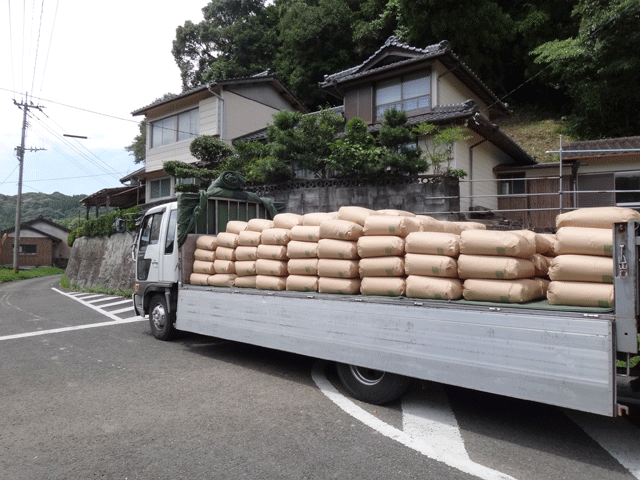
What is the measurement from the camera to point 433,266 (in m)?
4.09

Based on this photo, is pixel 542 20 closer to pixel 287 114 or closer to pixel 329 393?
pixel 287 114

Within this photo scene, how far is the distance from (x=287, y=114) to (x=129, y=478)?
471 inches

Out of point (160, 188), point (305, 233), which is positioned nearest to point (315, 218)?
point (305, 233)

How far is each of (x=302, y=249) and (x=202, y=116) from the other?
58.0 ft

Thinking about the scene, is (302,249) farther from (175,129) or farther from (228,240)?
(175,129)

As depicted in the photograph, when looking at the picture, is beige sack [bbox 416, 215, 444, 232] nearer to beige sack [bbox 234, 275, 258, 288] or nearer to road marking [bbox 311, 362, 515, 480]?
road marking [bbox 311, 362, 515, 480]

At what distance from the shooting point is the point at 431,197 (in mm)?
11383

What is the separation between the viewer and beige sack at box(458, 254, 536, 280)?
3.73 meters

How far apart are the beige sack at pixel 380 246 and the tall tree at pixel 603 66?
732 inches

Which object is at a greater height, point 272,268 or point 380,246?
point 380,246

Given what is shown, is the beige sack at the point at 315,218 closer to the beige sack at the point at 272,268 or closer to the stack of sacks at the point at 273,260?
the stack of sacks at the point at 273,260

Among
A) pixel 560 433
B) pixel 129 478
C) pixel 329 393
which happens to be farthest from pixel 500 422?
pixel 129 478

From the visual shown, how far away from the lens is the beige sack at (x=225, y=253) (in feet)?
20.8

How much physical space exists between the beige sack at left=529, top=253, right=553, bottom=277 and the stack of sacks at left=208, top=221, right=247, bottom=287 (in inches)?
150
